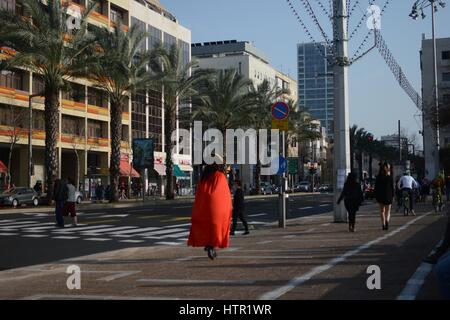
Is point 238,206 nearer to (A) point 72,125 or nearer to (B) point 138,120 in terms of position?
(A) point 72,125

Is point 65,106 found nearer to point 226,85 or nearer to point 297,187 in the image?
point 226,85

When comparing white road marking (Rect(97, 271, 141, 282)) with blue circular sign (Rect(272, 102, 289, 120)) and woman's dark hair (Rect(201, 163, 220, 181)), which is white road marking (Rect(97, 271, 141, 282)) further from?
blue circular sign (Rect(272, 102, 289, 120))

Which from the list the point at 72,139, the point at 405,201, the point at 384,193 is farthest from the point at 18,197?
the point at 384,193

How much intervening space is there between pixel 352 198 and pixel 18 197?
3035 cm

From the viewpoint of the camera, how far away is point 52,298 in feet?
23.6

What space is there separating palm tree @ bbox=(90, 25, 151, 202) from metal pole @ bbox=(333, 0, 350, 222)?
22.6 metres

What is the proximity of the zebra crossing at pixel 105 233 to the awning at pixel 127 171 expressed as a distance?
4266 cm

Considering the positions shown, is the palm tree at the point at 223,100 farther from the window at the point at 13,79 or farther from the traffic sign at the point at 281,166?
the traffic sign at the point at 281,166

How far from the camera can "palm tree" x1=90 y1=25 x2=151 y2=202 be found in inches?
1578

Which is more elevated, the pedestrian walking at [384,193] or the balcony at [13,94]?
the balcony at [13,94]

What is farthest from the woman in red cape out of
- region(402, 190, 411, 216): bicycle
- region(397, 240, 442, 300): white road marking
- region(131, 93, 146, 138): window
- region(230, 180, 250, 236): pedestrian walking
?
region(131, 93, 146, 138): window

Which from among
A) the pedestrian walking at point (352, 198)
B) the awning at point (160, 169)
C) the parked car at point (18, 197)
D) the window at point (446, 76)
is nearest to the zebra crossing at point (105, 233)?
the pedestrian walking at point (352, 198)

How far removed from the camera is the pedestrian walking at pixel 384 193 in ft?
53.9
